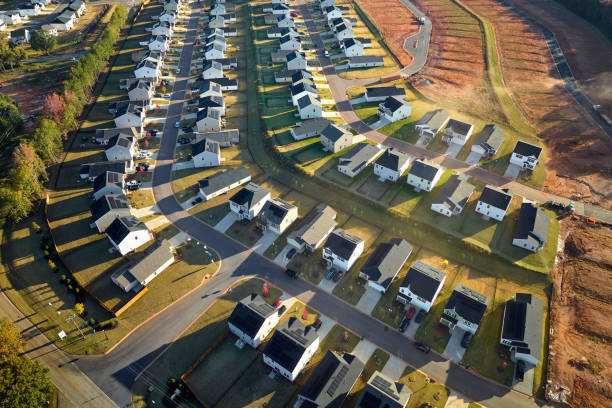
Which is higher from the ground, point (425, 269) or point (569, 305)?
point (425, 269)

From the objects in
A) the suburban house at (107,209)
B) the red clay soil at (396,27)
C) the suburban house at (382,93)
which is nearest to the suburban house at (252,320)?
the suburban house at (107,209)

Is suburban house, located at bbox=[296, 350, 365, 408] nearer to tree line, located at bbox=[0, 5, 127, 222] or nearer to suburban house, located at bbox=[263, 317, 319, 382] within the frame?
suburban house, located at bbox=[263, 317, 319, 382]

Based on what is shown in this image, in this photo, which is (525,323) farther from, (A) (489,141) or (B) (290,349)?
(A) (489,141)

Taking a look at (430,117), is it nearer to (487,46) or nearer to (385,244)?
(385,244)

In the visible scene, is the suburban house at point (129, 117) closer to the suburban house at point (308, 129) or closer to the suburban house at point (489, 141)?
the suburban house at point (308, 129)

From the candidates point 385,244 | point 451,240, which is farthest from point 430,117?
point 385,244

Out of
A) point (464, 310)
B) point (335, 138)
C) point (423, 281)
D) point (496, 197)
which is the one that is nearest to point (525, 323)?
point (464, 310)
